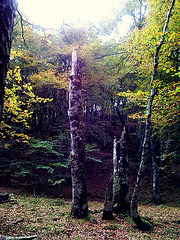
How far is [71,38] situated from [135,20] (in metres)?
7.49

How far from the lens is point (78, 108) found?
5.60 m

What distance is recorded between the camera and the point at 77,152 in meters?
5.23

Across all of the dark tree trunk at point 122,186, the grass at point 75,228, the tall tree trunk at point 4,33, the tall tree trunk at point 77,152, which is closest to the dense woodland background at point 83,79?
the dark tree trunk at point 122,186

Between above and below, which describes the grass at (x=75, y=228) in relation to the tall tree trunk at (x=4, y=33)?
below

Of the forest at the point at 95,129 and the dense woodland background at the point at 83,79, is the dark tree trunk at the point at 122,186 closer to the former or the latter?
the forest at the point at 95,129

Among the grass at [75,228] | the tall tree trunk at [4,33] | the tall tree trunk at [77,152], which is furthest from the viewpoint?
the tall tree trunk at [77,152]

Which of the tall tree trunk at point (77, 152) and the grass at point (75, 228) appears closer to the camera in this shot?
the grass at point (75, 228)

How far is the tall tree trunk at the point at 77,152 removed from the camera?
492cm

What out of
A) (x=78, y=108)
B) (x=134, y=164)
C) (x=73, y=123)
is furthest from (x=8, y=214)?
(x=134, y=164)

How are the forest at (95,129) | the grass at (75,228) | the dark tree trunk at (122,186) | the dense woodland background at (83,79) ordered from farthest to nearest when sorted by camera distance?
1. the dense woodland background at (83,79)
2. the dark tree trunk at (122,186)
3. the forest at (95,129)
4. the grass at (75,228)

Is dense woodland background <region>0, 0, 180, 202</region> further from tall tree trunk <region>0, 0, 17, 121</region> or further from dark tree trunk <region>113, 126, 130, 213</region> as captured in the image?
tall tree trunk <region>0, 0, 17, 121</region>

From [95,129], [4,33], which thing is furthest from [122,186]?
[95,129]

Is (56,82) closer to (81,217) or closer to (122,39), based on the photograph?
(122,39)

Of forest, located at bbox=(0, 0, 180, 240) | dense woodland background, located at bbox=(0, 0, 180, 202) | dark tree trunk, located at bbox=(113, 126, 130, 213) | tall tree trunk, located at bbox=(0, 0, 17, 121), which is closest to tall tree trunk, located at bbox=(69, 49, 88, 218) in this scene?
forest, located at bbox=(0, 0, 180, 240)
